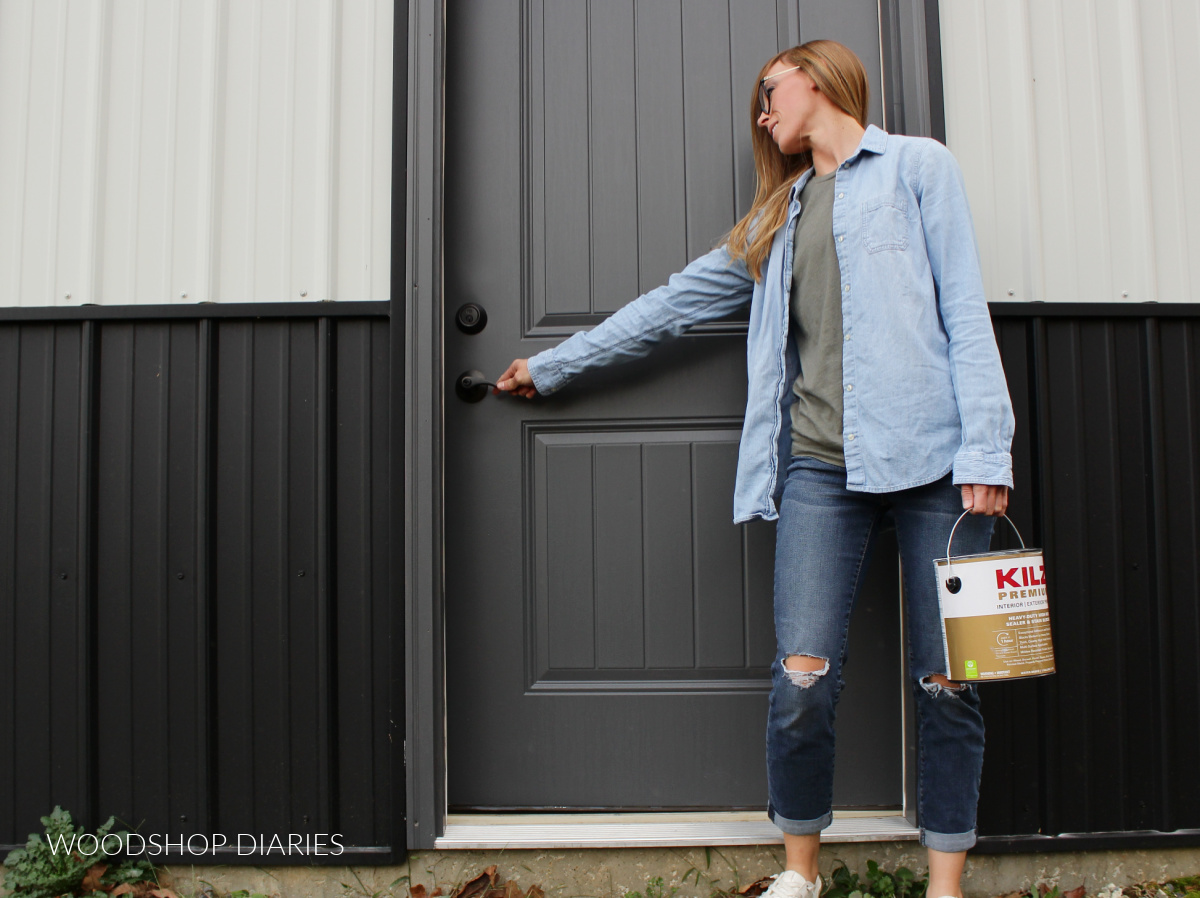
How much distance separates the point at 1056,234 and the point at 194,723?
241 cm

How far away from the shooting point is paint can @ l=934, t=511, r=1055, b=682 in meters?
1.29

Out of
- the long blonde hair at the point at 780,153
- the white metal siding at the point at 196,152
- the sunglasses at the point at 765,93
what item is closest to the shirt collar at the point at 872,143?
the long blonde hair at the point at 780,153

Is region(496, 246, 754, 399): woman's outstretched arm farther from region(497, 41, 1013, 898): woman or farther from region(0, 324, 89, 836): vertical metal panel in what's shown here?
region(0, 324, 89, 836): vertical metal panel

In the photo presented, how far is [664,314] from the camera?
1.79 metres

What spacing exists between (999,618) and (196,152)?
206cm

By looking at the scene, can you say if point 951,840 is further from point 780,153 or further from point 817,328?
point 780,153

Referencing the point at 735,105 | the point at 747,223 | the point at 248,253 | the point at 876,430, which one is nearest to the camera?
the point at 876,430

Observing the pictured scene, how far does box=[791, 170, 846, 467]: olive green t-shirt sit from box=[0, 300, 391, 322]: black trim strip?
0.97 metres

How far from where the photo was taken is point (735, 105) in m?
1.99

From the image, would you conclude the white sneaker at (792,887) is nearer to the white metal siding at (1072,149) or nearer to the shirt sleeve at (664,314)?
the shirt sleeve at (664,314)

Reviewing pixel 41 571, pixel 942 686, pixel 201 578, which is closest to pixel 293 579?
pixel 201 578

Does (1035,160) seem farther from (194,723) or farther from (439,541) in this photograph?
(194,723)

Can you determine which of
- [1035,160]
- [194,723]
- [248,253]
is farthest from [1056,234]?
[194,723]

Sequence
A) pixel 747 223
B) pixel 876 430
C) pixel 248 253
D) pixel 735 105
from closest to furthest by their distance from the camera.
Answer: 1. pixel 876 430
2. pixel 747 223
3. pixel 248 253
4. pixel 735 105
